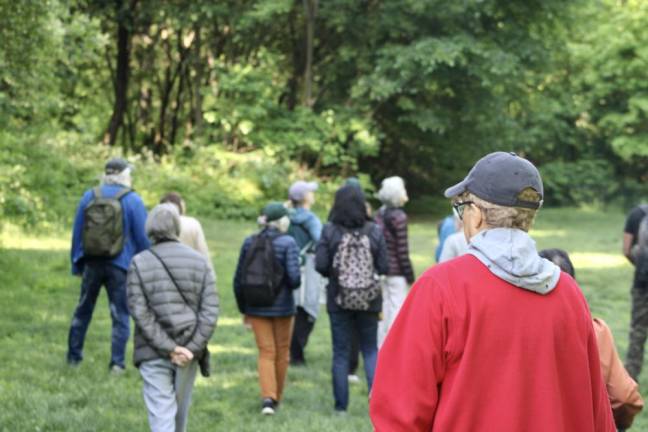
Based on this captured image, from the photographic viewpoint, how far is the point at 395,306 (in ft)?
30.4

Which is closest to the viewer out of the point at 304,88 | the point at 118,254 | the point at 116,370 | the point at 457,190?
the point at 457,190

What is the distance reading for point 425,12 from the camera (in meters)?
29.0

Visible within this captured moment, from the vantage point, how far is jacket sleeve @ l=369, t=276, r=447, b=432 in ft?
9.52

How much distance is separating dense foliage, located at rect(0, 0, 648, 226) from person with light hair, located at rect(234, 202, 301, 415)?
14.4 metres

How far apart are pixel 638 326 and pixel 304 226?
322 cm

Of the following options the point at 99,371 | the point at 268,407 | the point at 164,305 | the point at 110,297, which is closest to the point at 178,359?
the point at 164,305

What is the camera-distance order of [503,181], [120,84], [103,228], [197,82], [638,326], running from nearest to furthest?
[503,181] < [103,228] < [638,326] < [197,82] < [120,84]

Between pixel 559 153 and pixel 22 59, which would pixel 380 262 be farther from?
pixel 559 153

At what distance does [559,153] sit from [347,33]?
19208 mm

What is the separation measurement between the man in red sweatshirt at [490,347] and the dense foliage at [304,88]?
19.2 m

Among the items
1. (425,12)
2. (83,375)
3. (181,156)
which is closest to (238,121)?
(181,156)

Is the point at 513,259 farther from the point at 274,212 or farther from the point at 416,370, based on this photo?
the point at 274,212

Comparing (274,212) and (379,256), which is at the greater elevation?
(274,212)

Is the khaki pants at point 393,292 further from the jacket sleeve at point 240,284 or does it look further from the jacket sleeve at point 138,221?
the jacket sleeve at point 138,221
